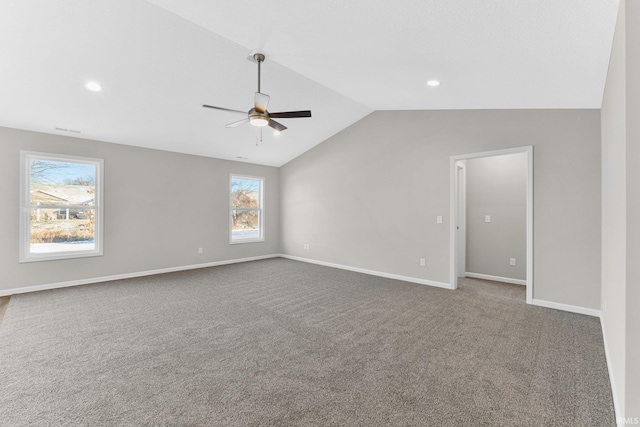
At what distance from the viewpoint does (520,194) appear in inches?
194

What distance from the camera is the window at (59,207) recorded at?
4461 millimetres

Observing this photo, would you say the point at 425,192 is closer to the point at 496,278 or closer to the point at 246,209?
the point at 496,278

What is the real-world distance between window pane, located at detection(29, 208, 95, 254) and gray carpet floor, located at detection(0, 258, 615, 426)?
0.86 m

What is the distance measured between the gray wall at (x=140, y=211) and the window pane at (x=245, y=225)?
247 mm

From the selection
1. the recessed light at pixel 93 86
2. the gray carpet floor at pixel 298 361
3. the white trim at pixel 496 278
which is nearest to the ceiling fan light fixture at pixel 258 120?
the recessed light at pixel 93 86

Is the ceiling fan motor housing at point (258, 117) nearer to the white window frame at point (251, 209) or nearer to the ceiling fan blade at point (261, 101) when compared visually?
the ceiling fan blade at point (261, 101)

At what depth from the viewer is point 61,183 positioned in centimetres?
480

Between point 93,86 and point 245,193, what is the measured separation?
3.85m

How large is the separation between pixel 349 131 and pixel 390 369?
15.4ft

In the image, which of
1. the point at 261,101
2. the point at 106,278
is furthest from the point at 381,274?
the point at 106,278

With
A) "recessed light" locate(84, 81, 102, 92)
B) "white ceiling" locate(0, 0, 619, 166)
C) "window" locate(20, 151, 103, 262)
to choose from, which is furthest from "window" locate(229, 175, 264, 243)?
"recessed light" locate(84, 81, 102, 92)

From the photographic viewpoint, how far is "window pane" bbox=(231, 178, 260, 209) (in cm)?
698

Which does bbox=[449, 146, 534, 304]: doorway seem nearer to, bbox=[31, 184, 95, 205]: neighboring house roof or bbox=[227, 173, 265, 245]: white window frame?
bbox=[227, 173, 265, 245]: white window frame

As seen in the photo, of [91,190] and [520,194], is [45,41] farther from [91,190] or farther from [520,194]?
[520,194]
